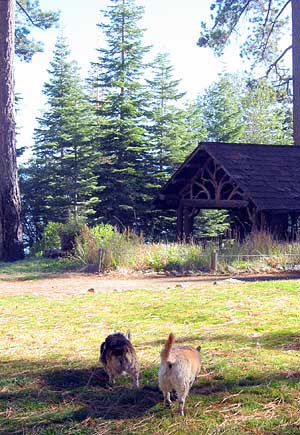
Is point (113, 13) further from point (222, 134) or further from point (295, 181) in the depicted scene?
point (295, 181)

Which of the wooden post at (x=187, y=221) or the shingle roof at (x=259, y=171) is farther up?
the shingle roof at (x=259, y=171)

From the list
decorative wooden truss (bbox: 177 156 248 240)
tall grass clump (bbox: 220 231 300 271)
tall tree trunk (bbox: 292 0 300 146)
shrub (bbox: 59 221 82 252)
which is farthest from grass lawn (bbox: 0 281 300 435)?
tall tree trunk (bbox: 292 0 300 146)

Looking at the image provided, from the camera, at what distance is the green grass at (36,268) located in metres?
15.1

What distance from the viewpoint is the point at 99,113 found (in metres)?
34.6

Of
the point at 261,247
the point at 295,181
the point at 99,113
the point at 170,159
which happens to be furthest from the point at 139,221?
the point at 261,247

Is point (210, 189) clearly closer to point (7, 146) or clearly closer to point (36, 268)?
point (7, 146)

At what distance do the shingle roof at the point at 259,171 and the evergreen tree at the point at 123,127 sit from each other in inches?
356

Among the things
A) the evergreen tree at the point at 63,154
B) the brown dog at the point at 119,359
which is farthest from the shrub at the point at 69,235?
the brown dog at the point at 119,359

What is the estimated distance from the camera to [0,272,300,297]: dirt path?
11422 mm

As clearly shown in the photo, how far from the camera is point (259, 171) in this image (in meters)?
21.0

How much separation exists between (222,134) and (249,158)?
21431 mm

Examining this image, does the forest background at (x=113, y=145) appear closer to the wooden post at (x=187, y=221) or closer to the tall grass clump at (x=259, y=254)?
the wooden post at (x=187, y=221)

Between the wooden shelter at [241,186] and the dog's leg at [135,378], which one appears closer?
the dog's leg at [135,378]

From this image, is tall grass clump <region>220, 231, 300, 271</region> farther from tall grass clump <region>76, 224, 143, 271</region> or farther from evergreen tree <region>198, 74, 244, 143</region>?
evergreen tree <region>198, 74, 244, 143</region>
